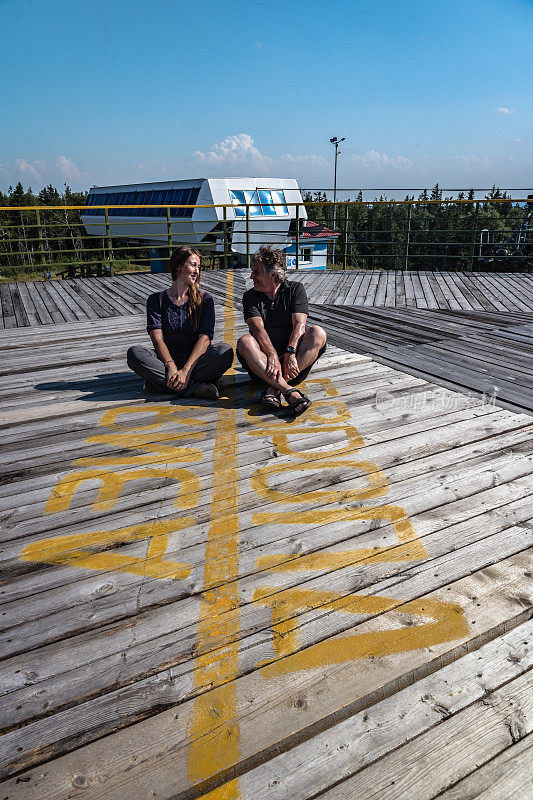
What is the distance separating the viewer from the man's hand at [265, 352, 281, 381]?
13.2 feet

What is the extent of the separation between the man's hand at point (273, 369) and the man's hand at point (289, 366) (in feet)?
0.46

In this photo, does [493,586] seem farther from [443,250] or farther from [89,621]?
[443,250]

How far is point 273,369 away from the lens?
4043 mm

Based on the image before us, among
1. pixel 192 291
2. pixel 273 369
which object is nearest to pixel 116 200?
pixel 192 291

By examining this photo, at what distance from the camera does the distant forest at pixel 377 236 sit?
10.5 m

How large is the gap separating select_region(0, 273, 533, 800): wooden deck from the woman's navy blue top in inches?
25.7

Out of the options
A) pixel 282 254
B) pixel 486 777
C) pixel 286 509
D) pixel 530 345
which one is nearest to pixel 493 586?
pixel 486 777

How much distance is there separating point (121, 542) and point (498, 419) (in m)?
2.73

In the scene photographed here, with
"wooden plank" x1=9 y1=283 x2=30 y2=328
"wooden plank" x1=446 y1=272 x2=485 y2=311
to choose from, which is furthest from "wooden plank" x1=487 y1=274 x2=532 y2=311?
"wooden plank" x1=9 y1=283 x2=30 y2=328

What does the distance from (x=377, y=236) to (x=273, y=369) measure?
2264 inches

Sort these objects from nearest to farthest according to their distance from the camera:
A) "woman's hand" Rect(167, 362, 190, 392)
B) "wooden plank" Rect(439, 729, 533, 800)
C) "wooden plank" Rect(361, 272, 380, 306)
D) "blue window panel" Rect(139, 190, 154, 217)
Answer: "wooden plank" Rect(439, 729, 533, 800), "woman's hand" Rect(167, 362, 190, 392), "wooden plank" Rect(361, 272, 380, 306), "blue window panel" Rect(139, 190, 154, 217)

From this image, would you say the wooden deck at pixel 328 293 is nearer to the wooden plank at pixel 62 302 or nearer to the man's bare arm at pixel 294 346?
the wooden plank at pixel 62 302

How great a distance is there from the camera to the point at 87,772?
4.84 feet

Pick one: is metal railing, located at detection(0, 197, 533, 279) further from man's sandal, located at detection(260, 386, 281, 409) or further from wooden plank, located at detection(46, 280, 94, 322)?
man's sandal, located at detection(260, 386, 281, 409)
